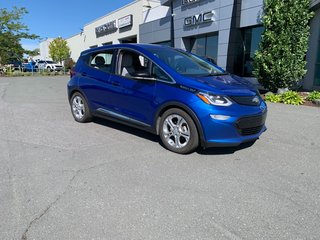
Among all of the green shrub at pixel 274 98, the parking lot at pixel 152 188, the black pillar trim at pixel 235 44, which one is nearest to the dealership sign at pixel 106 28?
the black pillar trim at pixel 235 44

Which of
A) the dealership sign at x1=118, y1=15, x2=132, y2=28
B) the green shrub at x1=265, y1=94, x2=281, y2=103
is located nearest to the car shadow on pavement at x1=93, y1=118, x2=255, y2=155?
the green shrub at x1=265, y1=94, x2=281, y2=103

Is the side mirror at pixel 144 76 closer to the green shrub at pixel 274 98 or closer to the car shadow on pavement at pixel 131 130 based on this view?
the car shadow on pavement at pixel 131 130

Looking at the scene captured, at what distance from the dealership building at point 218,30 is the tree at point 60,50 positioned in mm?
26202

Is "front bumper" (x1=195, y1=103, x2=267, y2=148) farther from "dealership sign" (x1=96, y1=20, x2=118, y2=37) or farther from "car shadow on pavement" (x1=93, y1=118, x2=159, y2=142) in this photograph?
"dealership sign" (x1=96, y1=20, x2=118, y2=37)

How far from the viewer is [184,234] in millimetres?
2443

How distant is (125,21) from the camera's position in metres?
26.2

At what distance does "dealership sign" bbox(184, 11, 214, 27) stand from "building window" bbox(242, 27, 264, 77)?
7.46ft

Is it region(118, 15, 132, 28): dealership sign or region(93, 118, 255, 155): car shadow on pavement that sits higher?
region(118, 15, 132, 28): dealership sign

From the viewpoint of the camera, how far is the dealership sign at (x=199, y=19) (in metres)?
15.7

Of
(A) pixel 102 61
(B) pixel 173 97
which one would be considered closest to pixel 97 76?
(A) pixel 102 61

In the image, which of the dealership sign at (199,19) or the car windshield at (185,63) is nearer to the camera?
the car windshield at (185,63)

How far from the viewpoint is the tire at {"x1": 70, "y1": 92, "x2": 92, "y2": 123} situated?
6.14 meters


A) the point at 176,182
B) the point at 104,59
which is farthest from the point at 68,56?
the point at 176,182

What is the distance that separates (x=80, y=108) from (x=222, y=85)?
360 centimetres
